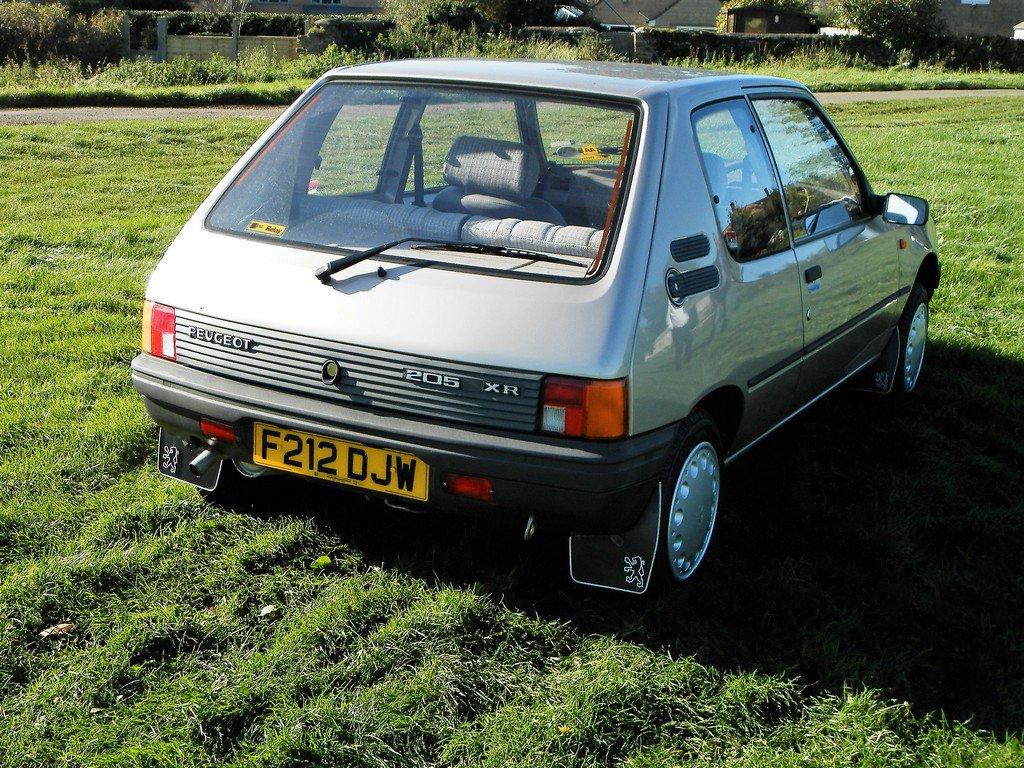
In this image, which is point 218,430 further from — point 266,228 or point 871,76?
point 871,76

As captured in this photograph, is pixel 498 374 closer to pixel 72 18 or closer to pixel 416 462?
pixel 416 462

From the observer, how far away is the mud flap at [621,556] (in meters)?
3.67

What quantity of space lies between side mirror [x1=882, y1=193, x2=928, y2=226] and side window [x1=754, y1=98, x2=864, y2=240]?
12cm

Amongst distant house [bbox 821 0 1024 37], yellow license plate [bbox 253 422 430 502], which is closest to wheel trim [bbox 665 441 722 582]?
yellow license plate [bbox 253 422 430 502]

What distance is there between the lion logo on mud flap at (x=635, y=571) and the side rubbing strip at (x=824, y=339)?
0.85 meters

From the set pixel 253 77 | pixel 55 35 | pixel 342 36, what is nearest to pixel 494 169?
pixel 253 77

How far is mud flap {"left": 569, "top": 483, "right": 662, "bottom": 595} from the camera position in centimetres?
367

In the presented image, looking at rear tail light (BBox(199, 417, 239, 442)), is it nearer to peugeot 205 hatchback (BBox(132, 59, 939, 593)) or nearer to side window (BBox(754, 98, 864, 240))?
peugeot 205 hatchback (BBox(132, 59, 939, 593))

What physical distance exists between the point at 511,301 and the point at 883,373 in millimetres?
3285

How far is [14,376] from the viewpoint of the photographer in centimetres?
577

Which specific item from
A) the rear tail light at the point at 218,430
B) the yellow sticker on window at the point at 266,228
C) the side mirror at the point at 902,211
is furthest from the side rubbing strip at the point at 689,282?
the side mirror at the point at 902,211

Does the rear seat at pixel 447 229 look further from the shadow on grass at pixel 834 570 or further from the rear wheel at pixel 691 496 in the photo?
the shadow on grass at pixel 834 570

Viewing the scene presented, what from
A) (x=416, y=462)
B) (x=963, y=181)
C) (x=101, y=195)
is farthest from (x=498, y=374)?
(x=963, y=181)

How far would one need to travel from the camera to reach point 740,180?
421 cm
